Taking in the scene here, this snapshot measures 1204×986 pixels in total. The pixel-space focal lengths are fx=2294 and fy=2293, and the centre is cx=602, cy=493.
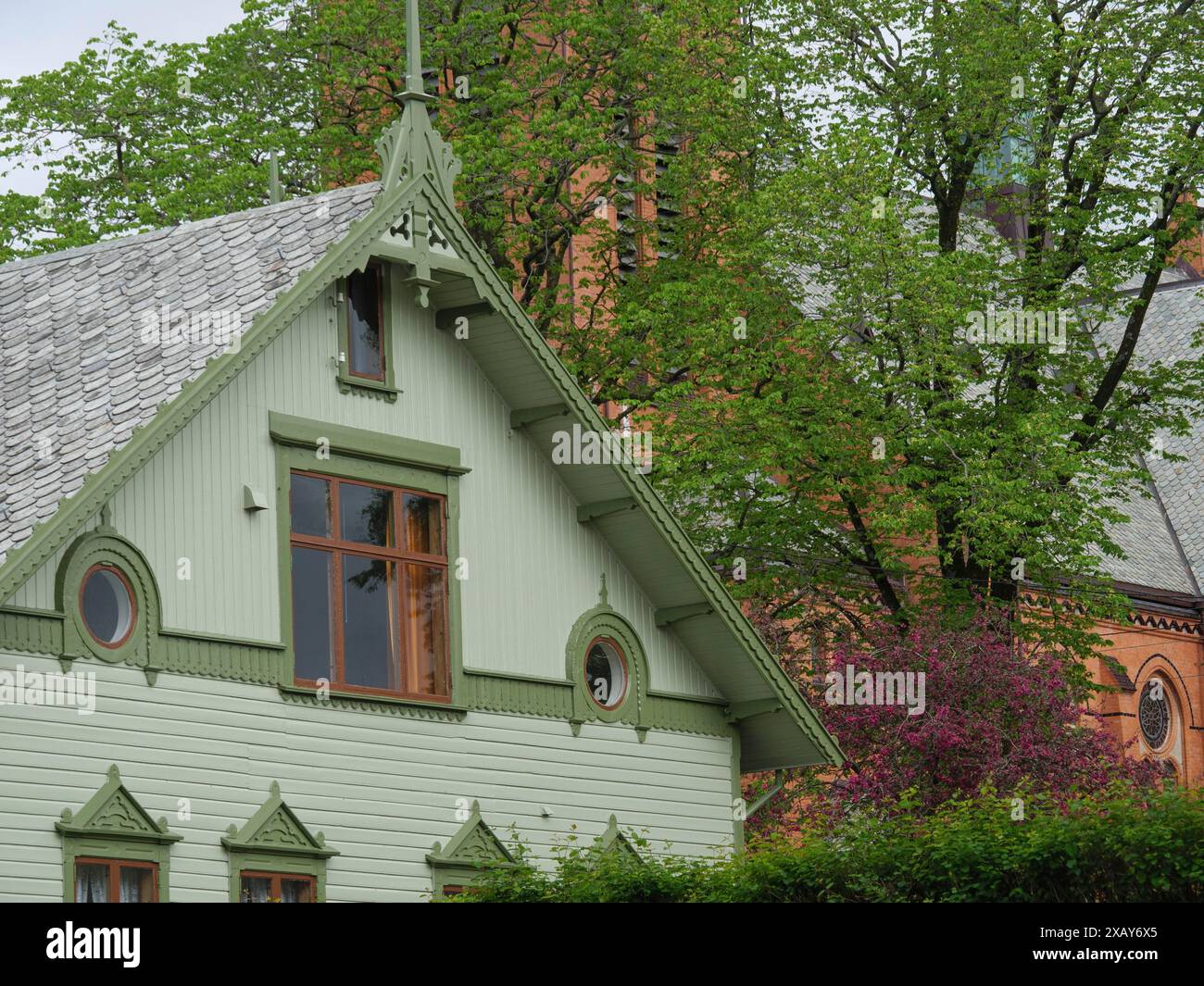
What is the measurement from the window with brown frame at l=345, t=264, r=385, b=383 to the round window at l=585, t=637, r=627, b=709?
407 centimetres

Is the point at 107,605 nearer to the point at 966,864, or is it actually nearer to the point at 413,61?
the point at 413,61

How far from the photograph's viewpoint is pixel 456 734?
2409 cm

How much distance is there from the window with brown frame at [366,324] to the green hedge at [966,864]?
21.2 ft

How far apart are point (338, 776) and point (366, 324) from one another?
15.8 ft

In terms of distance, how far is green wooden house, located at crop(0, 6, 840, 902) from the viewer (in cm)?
2088

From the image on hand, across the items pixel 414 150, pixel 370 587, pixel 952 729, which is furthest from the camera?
pixel 952 729

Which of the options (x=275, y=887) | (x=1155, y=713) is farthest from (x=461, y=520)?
(x=1155, y=713)

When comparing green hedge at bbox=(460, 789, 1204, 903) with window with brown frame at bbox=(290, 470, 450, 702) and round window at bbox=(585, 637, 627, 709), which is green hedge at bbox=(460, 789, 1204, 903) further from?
round window at bbox=(585, 637, 627, 709)

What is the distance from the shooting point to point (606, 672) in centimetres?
2602

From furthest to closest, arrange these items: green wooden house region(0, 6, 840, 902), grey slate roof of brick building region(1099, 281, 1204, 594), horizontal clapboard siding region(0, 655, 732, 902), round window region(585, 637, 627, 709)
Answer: grey slate roof of brick building region(1099, 281, 1204, 594) < round window region(585, 637, 627, 709) < green wooden house region(0, 6, 840, 902) < horizontal clapboard siding region(0, 655, 732, 902)

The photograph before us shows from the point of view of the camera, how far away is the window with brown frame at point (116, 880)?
20578mm

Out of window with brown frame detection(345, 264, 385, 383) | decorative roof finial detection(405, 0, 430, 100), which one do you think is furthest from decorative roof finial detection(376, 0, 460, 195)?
window with brown frame detection(345, 264, 385, 383)

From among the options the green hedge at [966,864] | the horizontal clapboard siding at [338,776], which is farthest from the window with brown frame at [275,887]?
the green hedge at [966,864]
